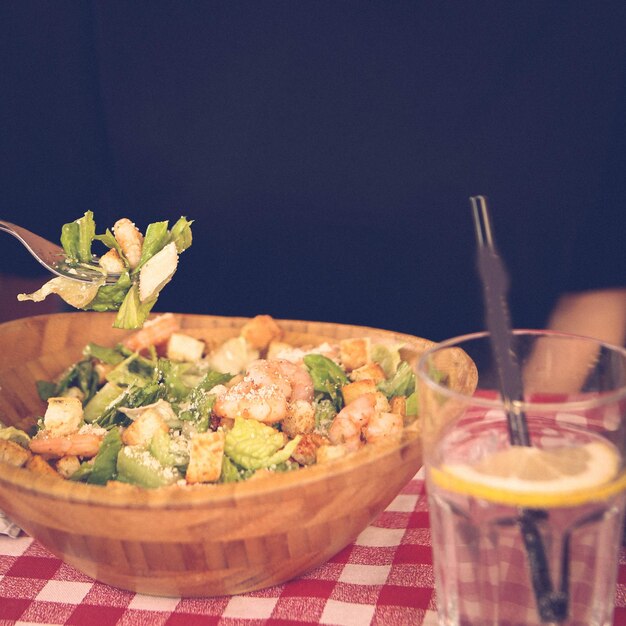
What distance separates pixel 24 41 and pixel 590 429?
2248mm

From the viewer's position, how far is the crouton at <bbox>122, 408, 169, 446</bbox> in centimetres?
101

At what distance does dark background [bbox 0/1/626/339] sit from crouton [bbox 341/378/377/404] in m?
1.42

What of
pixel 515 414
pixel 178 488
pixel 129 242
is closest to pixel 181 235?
pixel 129 242

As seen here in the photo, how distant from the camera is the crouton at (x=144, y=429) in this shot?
39.6 inches

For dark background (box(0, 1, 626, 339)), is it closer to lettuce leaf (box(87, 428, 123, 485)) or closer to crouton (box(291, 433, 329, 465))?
lettuce leaf (box(87, 428, 123, 485))

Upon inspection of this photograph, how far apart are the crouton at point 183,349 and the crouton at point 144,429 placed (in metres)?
0.29

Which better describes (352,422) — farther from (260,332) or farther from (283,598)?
(260,332)

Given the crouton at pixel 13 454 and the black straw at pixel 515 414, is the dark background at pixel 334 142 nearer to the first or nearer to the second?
the crouton at pixel 13 454

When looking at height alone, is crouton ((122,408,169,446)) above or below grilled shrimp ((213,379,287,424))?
below

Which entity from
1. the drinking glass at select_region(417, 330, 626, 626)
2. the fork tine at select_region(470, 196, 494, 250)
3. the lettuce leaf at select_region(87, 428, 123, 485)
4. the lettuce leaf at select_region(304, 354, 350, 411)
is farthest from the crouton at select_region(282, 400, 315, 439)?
the fork tine at select_region(470, 196, 494, 250)

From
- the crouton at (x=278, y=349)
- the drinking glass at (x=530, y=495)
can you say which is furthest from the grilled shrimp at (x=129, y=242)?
the drinking glass at (x=530, y=495)

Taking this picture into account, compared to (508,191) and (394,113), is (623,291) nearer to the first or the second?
(508,191)

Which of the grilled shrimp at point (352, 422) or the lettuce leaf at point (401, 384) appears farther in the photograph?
the lettuce leaf at point (401, 384)

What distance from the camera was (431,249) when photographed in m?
2.50
